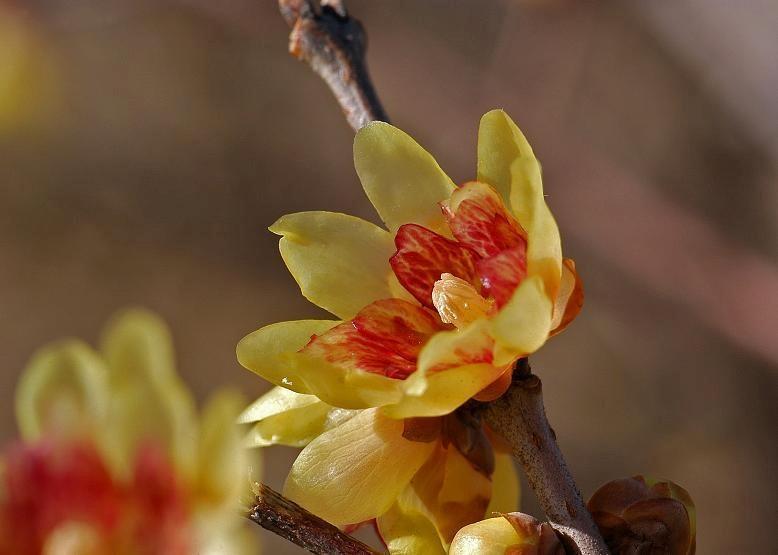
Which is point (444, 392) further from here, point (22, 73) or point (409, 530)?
point (22, 73)

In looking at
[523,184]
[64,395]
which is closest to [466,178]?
[523,184]

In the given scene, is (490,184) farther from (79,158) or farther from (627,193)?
(79,158)

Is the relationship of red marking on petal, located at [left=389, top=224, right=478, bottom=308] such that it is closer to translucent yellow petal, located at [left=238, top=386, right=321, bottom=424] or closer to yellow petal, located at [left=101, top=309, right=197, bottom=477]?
translucent yellow petal, located at [left=238, top=386, right=321, bottom=424]

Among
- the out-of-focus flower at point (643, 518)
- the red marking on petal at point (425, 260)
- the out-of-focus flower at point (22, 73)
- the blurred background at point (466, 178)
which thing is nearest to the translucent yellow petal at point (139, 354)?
the red marking on petal at point (425, 260)

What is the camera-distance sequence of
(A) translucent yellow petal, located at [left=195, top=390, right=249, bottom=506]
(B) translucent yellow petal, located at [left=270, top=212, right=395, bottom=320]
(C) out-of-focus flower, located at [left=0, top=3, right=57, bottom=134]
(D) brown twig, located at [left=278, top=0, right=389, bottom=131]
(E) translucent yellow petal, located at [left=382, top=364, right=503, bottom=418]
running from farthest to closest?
(C) out-of-focus flower, located at [left=0, top=3, right=57, bottom=134], (D) brown twig, located at [left=278, top=0, right=389, bottom=131], (B) translucent yellow petal, located at [left=270, top=212, right=395, bottom=320], (E) translucent yellow petal, located at [left=382, top=364, right=503, bottom=418], (A) translucent yellow petal, located at [left=195, top=390, right=249, bottom=506]

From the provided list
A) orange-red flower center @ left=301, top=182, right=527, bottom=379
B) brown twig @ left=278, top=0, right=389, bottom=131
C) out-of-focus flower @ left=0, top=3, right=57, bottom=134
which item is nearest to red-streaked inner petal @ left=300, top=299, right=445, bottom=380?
orange-red flower center @ left=301, top=182, right=527, bottom=379

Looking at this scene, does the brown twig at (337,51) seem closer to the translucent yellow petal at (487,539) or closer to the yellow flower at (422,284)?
the yellow flower at (422,284)

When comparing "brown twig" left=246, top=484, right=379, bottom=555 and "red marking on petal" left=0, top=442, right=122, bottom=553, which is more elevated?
"red marking on petal" left=0, top=442, right=122, bottom=553
